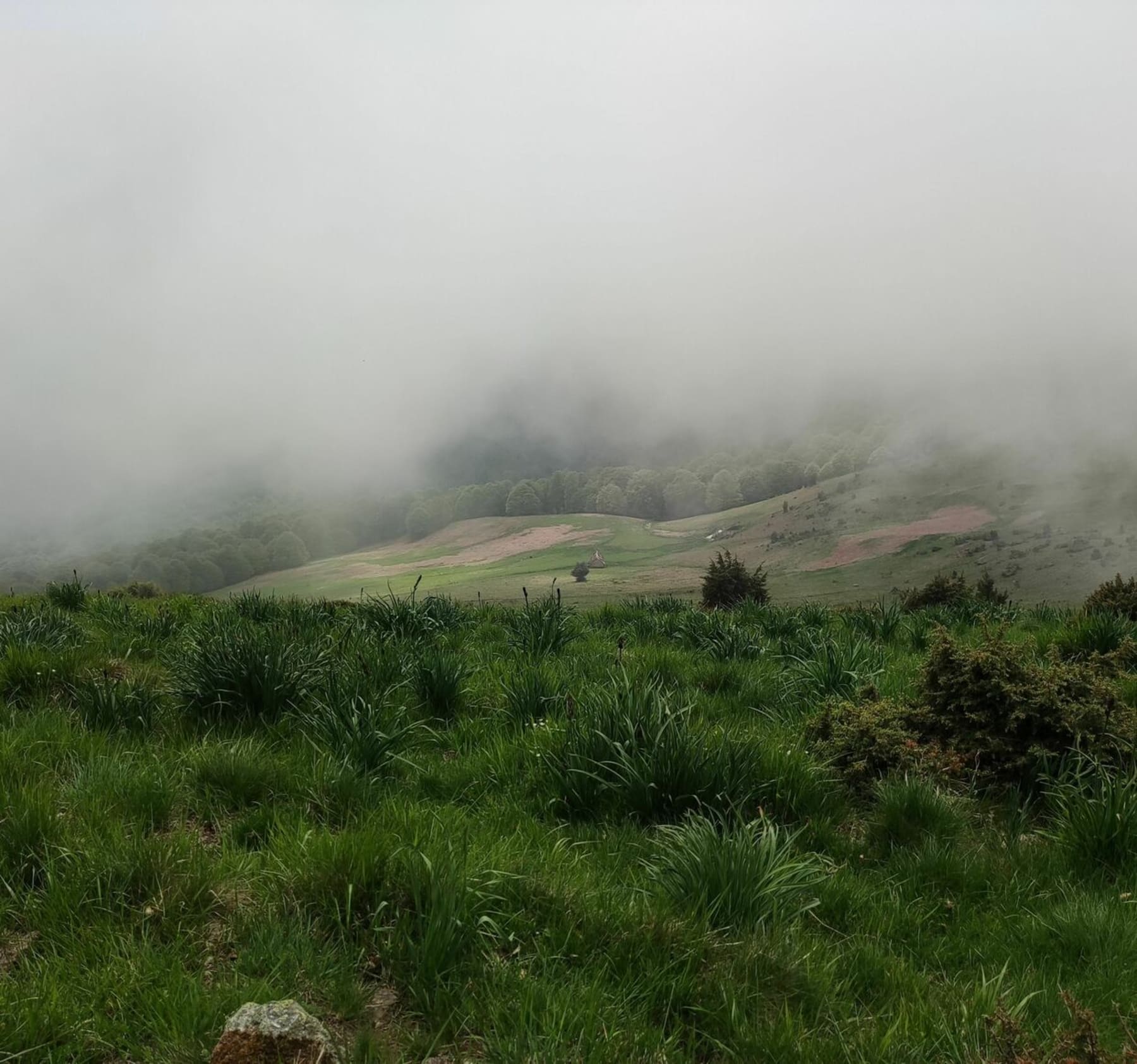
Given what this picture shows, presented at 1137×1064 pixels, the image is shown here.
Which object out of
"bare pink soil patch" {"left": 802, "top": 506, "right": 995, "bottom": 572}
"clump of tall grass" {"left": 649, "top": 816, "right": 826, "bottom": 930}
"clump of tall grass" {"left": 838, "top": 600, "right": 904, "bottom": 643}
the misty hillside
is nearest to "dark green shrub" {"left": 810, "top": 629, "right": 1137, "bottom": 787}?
"clump of tall grass" {"left": 649, "top": 816, "right": 826, "bottom": 930}

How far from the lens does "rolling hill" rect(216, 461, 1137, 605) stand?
4520 inches

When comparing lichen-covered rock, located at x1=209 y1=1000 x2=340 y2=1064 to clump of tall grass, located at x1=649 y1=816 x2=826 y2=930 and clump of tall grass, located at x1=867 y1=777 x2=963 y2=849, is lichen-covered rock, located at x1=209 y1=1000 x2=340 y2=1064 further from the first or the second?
clump of tall grass, located at x1=867 y1=777 x2=963 y2=849

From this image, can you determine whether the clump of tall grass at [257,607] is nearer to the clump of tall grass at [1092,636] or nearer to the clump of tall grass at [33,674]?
the clump of tall grass at [33,674]

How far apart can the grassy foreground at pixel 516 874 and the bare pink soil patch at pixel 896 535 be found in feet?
479

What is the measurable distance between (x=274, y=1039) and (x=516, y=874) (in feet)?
4.15

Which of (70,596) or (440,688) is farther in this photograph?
(70,596)

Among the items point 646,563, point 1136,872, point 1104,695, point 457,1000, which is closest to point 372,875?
point 457,1000

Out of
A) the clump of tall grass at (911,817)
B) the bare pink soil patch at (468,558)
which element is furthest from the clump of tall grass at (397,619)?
the bare pink soil patch at (468,558)

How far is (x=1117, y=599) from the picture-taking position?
11609 millimetres

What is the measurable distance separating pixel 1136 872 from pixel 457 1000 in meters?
3.66

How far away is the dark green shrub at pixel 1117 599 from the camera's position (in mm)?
11148

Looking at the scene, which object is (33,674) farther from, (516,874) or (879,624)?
(879,624)

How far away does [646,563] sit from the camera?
16288 centimetres

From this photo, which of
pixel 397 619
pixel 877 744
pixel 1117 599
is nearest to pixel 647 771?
pixel 877 744
